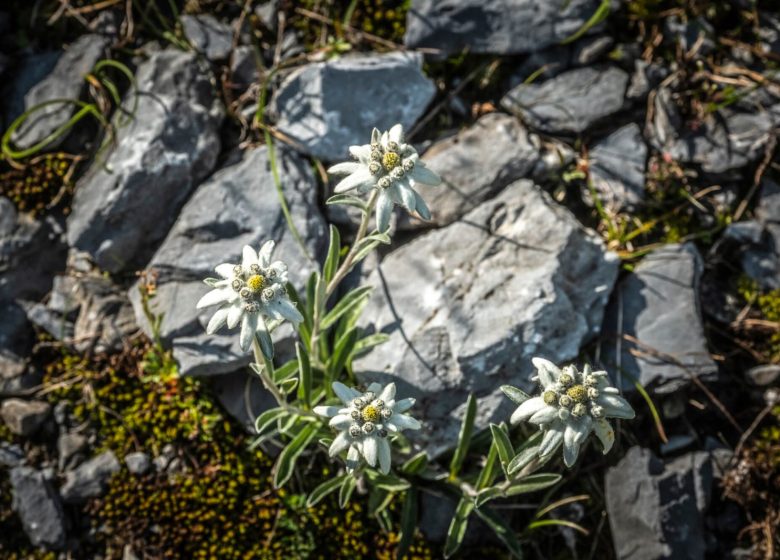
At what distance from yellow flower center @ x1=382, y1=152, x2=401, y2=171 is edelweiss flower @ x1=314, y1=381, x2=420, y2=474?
1250 millimetres

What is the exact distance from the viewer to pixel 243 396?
17.2 ft

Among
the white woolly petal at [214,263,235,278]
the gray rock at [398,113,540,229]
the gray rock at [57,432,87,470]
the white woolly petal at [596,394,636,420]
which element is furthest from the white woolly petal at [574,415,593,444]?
the gray rock at [57,432,87,470]

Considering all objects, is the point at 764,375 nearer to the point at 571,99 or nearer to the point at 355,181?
the point at 571,99

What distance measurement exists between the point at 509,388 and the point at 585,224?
237cm

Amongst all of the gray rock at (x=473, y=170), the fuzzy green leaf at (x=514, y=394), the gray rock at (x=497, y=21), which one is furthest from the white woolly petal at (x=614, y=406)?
the gray rock at (x=497, y=21)

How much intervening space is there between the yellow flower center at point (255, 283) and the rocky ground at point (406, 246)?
1514 mm

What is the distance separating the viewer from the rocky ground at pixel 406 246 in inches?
200

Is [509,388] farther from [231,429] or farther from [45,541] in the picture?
[45,541]

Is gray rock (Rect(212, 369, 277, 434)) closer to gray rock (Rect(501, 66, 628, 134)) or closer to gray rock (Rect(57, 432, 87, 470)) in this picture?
gray rock (Rect(57, 432, 87, 470))

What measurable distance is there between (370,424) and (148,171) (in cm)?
277

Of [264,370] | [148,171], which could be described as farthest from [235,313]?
[148,171]

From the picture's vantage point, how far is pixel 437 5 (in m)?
5.54

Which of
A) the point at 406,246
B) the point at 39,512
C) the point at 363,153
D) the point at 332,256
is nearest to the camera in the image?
the point at 363,153

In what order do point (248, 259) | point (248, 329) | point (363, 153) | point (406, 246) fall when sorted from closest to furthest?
point (248, 329) → point (248, 259) → point (363, 153) → point (406, 246)
